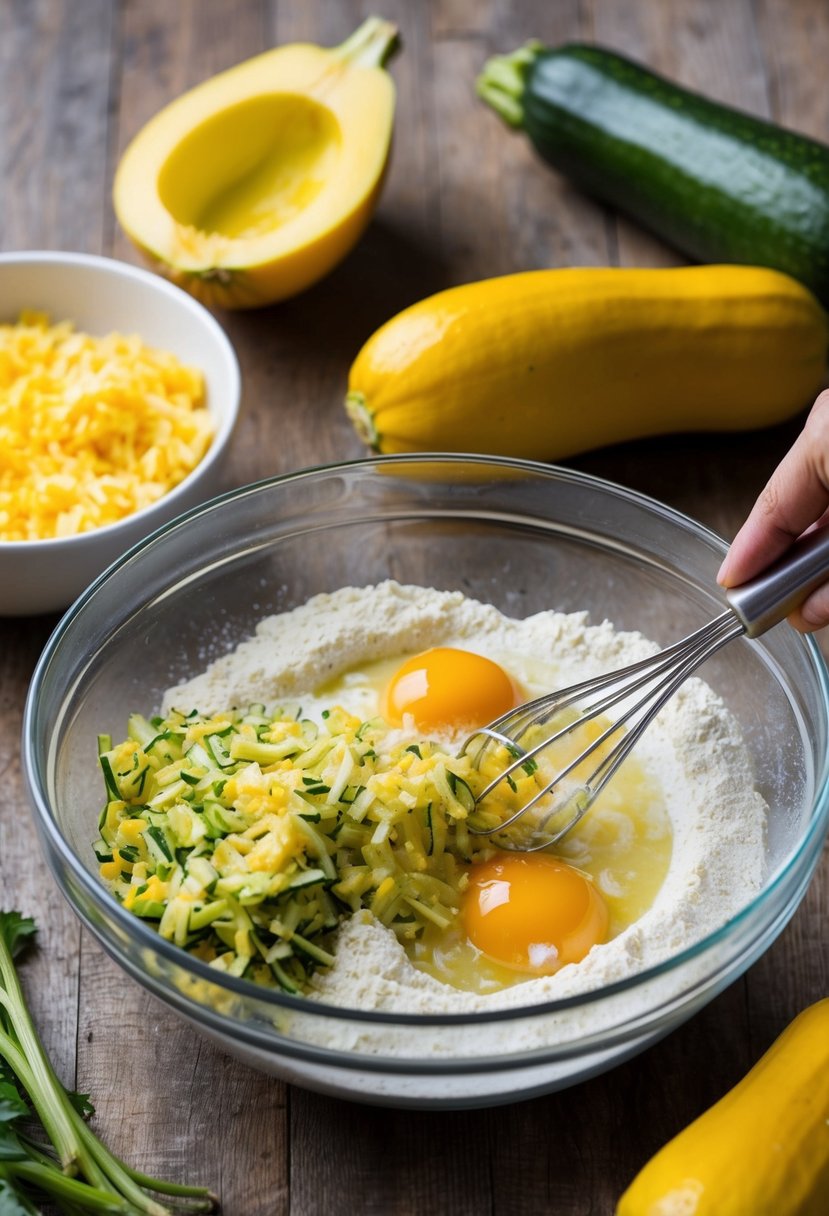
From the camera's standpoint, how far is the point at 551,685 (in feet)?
5.80

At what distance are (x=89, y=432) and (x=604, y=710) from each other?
876 millimetres

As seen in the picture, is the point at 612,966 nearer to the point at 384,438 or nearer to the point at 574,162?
the point at 384,438

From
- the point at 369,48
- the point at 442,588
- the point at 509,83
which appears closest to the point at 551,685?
the point at 442,588

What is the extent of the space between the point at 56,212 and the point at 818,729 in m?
1.75

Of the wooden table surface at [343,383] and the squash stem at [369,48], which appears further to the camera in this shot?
the squash stem at [369,48]

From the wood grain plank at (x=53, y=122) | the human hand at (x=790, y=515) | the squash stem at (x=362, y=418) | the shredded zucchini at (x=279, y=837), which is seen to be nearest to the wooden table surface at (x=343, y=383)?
the wood grain plank at (x=53, y=122)

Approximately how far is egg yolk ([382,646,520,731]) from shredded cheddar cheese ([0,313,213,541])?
0.47 m

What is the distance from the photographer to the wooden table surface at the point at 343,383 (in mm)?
1448

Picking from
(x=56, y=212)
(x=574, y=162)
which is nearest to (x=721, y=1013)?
(x=574, y=162)

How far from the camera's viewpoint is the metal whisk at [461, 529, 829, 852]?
55.8 inches

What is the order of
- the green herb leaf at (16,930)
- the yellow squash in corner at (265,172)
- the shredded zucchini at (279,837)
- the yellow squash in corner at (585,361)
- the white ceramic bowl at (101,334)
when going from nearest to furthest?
the shredded zucchini at (279,837) → the green herb leaf at (16,930) → the white ceramic bowl at (101,334) → the yellow squash in corner at (585,361) → the yellow squash in corner at (265,172)

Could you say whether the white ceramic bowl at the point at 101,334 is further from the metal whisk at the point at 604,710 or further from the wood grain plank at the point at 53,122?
the metal whisk at the point at 604,710

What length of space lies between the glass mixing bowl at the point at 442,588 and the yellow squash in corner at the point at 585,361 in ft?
0.67


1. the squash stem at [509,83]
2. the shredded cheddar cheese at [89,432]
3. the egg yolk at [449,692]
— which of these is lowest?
the egg yolk at [449,692]
